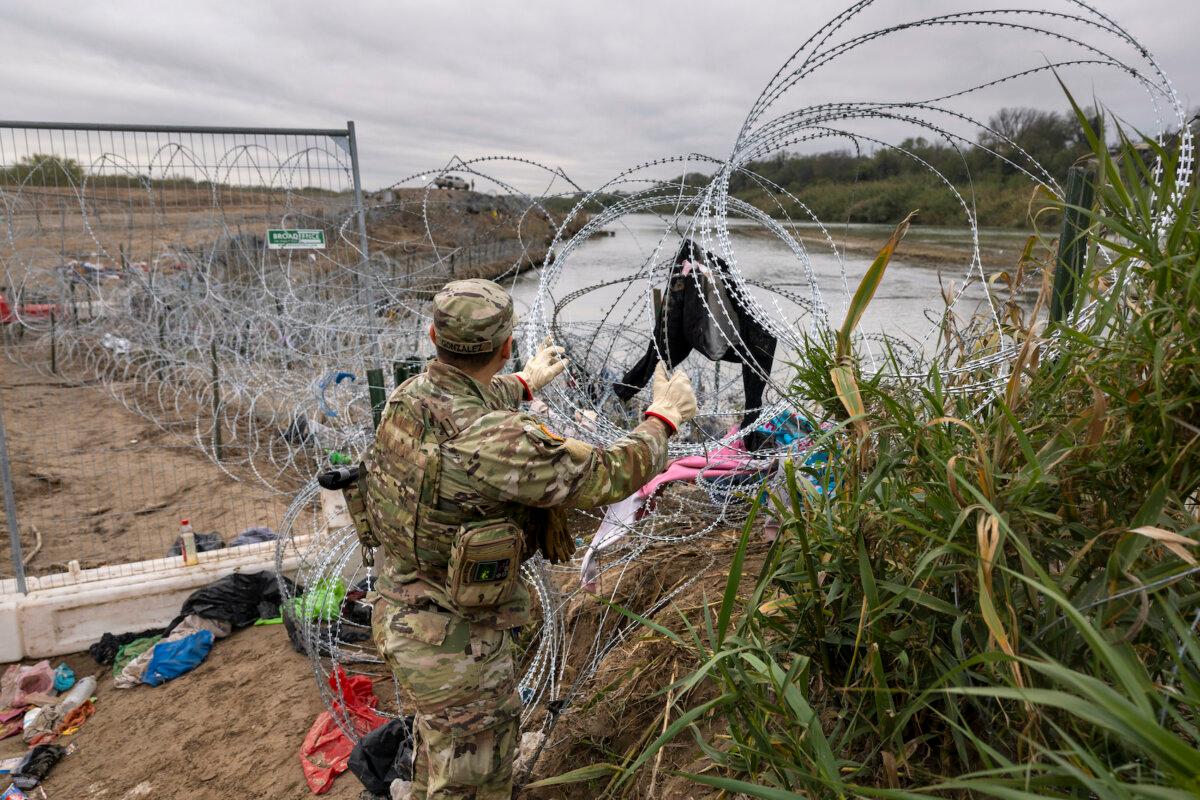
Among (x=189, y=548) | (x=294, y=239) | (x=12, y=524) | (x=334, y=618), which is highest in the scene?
(x=294, y=239)

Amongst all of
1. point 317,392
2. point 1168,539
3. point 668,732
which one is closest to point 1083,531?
point 1168,539

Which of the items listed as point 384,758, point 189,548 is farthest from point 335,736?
point 189,548

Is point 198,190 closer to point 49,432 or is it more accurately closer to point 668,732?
point 49,432

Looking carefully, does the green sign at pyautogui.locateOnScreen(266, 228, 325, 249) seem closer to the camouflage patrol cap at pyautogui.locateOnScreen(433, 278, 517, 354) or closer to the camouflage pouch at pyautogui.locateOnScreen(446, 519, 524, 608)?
the camouflage patrol cap at pyautogui.locateOnScreen(433, 278, 517, 354)

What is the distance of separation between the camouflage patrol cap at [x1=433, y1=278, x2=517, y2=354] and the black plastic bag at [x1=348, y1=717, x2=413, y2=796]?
Result: 68.3 inches

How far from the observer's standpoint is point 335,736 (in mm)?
3670

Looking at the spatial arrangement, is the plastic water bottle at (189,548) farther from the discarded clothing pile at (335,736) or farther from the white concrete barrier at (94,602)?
the discarded clothing pile at (335,736)

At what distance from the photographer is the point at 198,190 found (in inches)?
274

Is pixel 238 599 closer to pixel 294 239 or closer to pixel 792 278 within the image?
pixel 294 239

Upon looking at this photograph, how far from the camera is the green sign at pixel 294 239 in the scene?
19.3ft

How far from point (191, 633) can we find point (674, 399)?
3425 mm

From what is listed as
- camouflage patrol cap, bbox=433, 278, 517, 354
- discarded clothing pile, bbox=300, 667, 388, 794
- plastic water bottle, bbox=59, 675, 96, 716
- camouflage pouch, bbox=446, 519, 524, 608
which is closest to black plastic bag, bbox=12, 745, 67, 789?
plastic water bottle, bbox=59, 675, 96, 716

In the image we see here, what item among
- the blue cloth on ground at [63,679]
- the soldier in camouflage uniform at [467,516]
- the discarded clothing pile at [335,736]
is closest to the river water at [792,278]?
the soldier in camouflage uniform at [467,516]

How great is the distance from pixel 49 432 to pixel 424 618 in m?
7.95
